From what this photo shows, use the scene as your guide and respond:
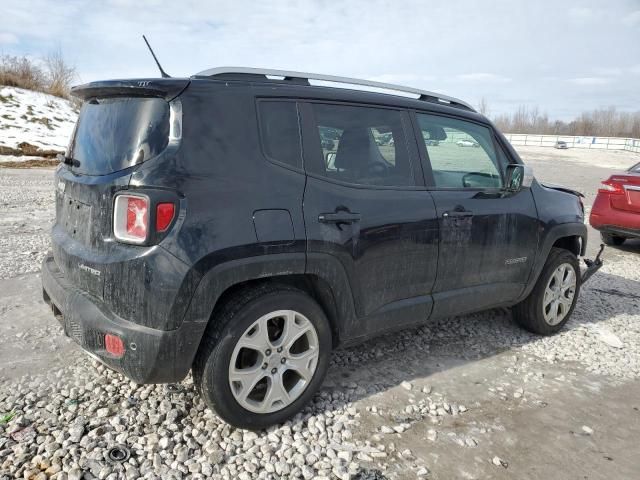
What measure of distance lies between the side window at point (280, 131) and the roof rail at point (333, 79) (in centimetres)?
21

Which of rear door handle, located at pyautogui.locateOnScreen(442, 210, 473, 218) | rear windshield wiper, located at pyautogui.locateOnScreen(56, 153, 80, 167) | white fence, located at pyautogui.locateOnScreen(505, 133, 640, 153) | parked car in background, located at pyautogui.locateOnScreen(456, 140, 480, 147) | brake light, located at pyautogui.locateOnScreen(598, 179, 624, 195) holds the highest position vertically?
white fence, located at pyautogui.locateOnScreen(505, 133, 640, 153)

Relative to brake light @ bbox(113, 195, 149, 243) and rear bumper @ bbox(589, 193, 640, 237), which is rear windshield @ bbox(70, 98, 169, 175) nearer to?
brake light @ bbox(113, 195, 149, 243)

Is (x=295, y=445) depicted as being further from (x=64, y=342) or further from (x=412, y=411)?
(x=64, y=342)

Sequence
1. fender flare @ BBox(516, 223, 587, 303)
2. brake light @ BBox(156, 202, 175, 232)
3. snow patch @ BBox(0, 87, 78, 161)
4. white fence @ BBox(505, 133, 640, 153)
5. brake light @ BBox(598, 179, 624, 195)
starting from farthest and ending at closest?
white fence @ BBox(505, 133, 640, 153)
snow patch @ BBox(0, 87, 78, 161)
brake light @ BBox(598, 179, 624, 195)
fender flare @ BBox(516, 223, 587, 303)
brake light @ BBox(156, 202, 175, 232)

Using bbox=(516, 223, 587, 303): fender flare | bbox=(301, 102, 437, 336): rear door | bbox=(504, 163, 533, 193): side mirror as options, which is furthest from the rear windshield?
bbox=(516, 223, 587, 303): fender flare

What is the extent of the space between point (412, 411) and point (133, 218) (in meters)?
2.05

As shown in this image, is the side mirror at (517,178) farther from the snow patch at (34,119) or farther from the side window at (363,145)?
the snow patch at (34,119)

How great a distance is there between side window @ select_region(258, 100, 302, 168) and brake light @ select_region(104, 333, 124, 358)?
4.07ft

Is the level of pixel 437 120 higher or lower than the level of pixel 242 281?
higher

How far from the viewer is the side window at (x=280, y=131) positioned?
285cm

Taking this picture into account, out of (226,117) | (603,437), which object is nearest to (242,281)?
(226,117)

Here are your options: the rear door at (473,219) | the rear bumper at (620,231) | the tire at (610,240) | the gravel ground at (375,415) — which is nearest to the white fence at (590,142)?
the tire at (610,240)

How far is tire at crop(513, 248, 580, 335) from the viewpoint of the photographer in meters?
4.50

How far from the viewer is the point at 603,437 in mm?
3082
